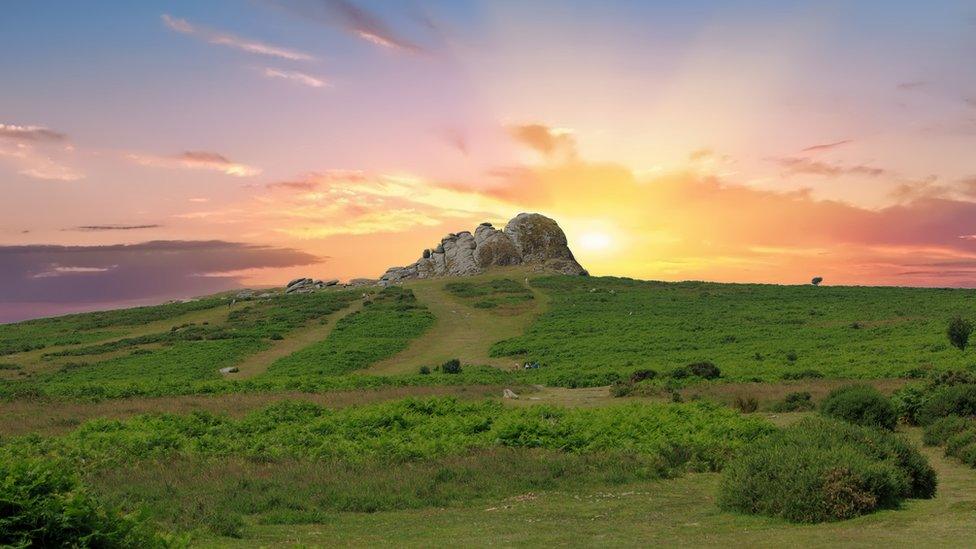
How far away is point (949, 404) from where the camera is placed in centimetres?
2608

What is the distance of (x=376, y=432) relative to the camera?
2631 cm

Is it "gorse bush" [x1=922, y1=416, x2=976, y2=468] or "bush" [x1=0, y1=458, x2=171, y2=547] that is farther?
"gorse bush" [x1=922, y1=416, x2=976, y2=468]

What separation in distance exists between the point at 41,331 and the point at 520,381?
75336mm

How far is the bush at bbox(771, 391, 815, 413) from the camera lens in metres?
30.7

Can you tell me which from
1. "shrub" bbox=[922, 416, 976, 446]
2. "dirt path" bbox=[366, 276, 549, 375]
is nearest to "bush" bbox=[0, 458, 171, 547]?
"shrub" bbox=[922, 416, 976, 446]

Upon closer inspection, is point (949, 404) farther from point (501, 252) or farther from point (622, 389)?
point (501, 252)

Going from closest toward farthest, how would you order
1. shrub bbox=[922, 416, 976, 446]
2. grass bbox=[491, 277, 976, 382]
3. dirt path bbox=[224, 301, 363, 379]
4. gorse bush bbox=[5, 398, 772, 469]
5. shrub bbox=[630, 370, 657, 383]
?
gorse bush bbox=[5, 398, 772, 469] → shrub bbox=[922, 416, 976, 446] → shrub bbox=[630, 370, 657, 383] → grass bbox=[491, 277, 976, 382] → dirt path bbox=[224, 301, 363, 379]

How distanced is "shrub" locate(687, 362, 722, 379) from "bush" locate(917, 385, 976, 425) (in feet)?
50.3

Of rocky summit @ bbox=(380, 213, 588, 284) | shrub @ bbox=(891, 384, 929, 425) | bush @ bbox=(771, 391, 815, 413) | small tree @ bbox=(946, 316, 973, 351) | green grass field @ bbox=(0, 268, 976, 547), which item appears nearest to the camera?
green grass field @ bbox=(0, 268, 976, 547)

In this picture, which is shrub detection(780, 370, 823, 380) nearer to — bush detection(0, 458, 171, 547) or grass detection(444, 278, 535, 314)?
bush detection(0, 458, 171, 547)

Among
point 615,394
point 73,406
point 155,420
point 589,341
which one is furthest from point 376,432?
point 589,341

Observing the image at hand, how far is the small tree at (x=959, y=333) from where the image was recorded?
156 feet

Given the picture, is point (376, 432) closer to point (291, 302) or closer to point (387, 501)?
point (387, 501)

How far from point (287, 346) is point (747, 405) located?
46.7 metres
